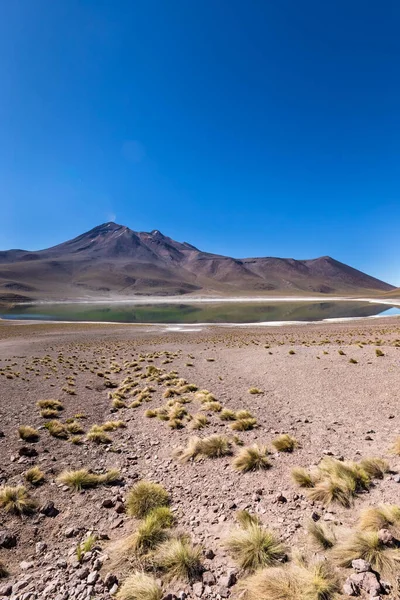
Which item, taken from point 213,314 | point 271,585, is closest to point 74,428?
point 271,585

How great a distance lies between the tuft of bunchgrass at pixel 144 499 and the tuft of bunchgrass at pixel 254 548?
163cm

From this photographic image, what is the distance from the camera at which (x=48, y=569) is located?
369cm

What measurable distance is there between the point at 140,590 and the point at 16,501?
3302mm

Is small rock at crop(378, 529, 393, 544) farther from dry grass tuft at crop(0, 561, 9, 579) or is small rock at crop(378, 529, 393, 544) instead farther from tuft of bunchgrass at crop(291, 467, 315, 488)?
dry grass tuft at crop(0, 561, 9, 579)

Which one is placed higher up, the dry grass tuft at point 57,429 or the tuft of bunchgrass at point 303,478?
the tuft of bunchgrass at point 303,478

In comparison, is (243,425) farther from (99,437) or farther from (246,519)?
(99,437)

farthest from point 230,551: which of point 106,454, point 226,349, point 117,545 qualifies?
point 226,349

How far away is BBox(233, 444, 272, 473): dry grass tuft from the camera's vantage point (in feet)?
18.7

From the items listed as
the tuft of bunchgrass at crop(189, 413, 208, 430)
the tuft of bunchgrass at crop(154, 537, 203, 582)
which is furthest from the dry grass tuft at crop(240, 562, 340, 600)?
the tuft of bunchgrass at crop(189, 413, 208, 430)

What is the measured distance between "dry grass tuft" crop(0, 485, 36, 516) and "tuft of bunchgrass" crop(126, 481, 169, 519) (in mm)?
1757

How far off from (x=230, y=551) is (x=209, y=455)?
2830mm

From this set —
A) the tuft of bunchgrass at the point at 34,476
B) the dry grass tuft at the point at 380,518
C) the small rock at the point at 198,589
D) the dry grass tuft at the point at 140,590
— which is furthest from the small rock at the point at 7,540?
the dry grass tuft at the point at 380,518

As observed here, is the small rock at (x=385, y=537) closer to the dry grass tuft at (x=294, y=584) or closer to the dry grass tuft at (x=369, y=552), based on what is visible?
the dry grass tuft at (x=369, y=552)

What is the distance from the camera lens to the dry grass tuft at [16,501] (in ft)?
16.0
